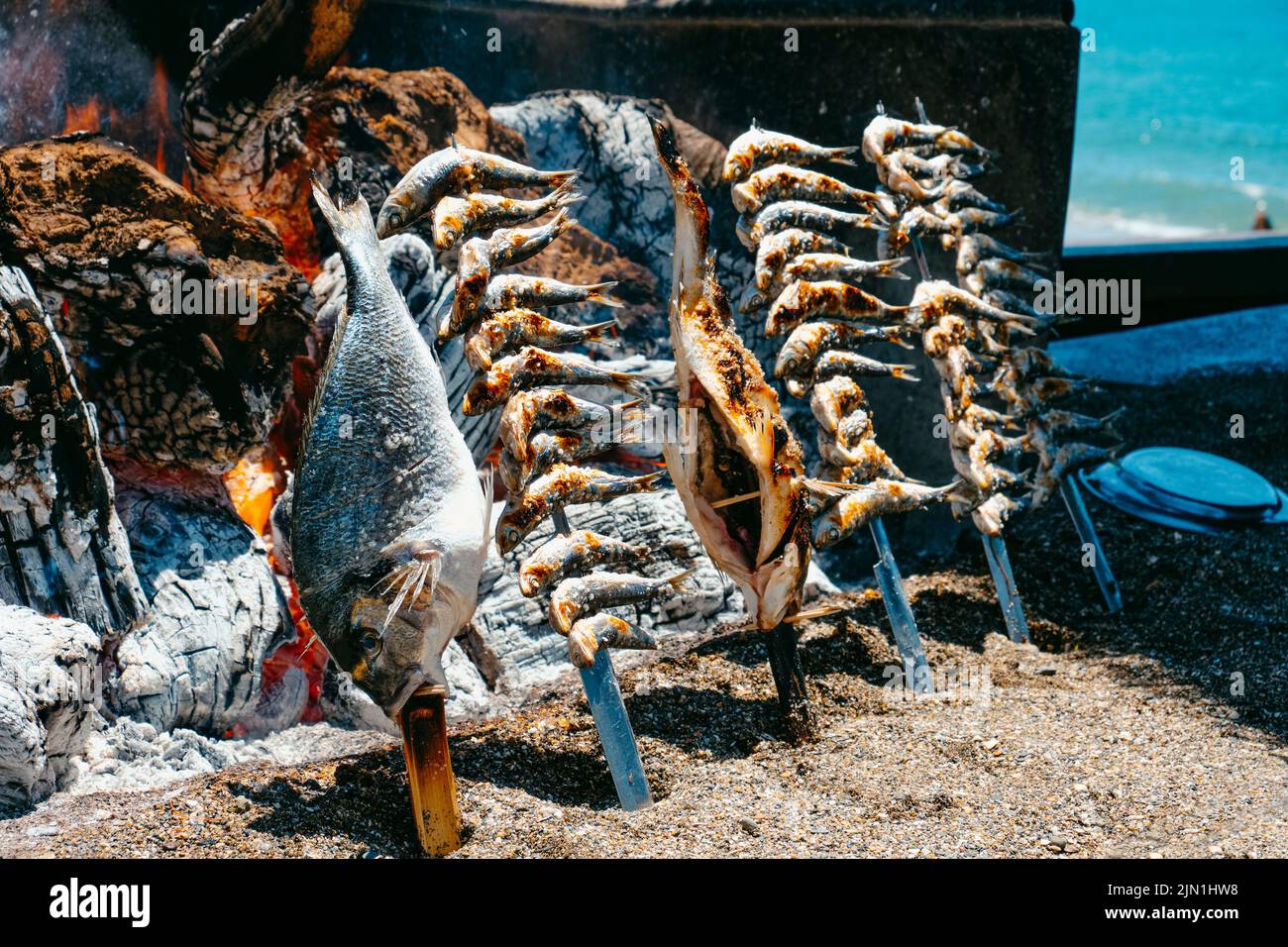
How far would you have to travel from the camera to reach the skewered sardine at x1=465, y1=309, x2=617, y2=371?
12.7 feet

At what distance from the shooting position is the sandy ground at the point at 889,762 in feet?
11.6

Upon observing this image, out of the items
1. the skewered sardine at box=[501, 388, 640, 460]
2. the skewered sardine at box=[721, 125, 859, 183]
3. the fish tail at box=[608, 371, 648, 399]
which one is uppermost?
the skewered sardine at box=[721, 125, 859, 183]

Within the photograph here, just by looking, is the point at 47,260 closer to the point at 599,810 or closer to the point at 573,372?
the point at 573,372

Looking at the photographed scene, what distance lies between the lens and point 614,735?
377cm

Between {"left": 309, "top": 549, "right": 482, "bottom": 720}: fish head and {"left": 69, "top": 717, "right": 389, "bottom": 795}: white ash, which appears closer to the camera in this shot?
{"left": 309, "top": 549, "right": 482, "bottom": 720}: fish head

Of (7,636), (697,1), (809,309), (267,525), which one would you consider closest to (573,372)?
(809,309)

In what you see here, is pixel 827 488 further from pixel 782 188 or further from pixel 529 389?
pixel 782 188

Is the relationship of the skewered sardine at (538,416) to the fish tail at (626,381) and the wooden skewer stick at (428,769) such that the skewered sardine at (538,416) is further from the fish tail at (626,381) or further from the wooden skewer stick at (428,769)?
the wooden skewer stick at (428,769)

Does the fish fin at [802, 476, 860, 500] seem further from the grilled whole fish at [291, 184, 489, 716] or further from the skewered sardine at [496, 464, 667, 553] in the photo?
the grilled whole fish at [291, 184, 489, 716]

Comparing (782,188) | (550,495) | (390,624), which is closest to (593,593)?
(550,495)

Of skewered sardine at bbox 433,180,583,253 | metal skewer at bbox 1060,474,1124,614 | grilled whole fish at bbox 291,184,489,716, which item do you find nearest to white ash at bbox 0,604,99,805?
grilled whole fish at bbox 291,184,489,716

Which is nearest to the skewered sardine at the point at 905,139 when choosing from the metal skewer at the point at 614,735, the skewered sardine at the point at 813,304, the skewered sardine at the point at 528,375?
the skewered sardine at the point at 813,304

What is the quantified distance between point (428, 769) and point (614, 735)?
60 centimetres

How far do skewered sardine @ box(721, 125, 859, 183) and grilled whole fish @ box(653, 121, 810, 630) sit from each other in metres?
0.83
